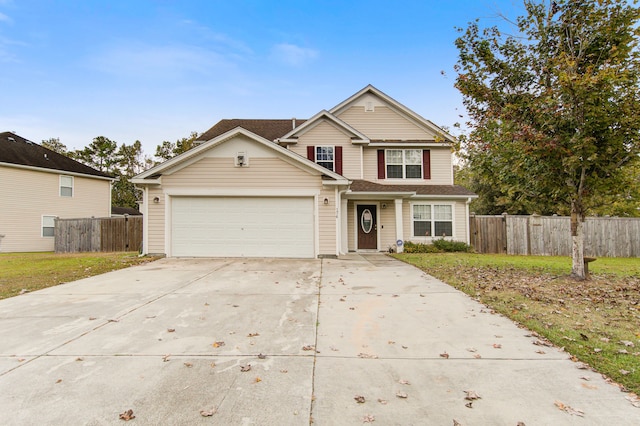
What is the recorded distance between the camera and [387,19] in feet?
47.7

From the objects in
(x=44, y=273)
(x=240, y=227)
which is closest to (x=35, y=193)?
(x=44, y=273)

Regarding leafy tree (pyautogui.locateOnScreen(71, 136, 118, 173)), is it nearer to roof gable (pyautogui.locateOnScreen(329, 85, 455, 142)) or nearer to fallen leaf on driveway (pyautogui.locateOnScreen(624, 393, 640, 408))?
roof gable (pyautogui.locateOnScreen(329, 85, 455, 142))

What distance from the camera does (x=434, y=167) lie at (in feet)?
50.8

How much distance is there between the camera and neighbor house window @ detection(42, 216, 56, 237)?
1800 cm

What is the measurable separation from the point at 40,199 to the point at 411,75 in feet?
71.7

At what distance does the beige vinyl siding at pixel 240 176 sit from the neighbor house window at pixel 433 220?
5.94m

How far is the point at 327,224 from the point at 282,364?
8547 millimetres

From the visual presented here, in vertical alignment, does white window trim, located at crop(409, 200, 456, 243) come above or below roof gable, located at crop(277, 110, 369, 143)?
below

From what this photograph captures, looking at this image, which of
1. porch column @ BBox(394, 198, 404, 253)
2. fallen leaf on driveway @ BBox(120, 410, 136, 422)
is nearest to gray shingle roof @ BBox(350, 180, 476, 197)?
porch column @ BBox(394, 198, 404, 253)

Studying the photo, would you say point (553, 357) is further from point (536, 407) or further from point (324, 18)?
point (324, 18)

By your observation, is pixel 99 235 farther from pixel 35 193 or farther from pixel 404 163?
pixel 404 163

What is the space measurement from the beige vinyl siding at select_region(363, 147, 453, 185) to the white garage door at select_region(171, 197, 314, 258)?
495cm

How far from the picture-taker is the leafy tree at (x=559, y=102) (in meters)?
6.46

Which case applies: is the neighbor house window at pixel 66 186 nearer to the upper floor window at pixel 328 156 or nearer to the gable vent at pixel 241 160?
the gable vent at pixel 241 160
